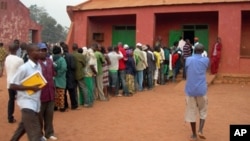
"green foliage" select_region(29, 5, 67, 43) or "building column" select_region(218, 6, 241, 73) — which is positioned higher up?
"green foliage" select_region(29, 5, 67, 43)

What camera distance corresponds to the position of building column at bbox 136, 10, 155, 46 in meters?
16.7

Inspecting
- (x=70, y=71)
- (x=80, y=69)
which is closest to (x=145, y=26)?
(x=80, y=69)

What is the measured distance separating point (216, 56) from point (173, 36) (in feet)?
10.1

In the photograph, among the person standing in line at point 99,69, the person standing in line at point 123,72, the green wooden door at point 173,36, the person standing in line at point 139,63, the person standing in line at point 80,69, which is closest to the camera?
the person standing in line at point 80,69

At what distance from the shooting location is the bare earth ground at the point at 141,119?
6840mm

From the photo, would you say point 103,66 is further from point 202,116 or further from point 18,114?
point 202,116

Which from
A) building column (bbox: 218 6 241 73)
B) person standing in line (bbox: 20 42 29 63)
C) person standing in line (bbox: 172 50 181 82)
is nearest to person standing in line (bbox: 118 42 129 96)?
person standing in line (bbox: 20 42 29 63)

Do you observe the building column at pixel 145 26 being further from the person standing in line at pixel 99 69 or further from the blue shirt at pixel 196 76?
the blue shirt at pixel 196 76

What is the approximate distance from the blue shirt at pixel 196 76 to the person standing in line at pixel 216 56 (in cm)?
897

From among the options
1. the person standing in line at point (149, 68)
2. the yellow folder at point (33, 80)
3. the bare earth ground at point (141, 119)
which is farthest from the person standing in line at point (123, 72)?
the yellow folder at point (33, 80)

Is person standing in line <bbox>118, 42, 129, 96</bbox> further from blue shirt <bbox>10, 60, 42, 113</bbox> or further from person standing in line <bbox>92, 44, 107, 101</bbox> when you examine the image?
blue shirt <bbox>10, 60, 42, 113</bbox>

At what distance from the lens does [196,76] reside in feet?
21.1

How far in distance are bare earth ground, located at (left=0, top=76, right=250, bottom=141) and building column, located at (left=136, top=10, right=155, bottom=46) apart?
5246 millimetres

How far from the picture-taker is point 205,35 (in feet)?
55.3
